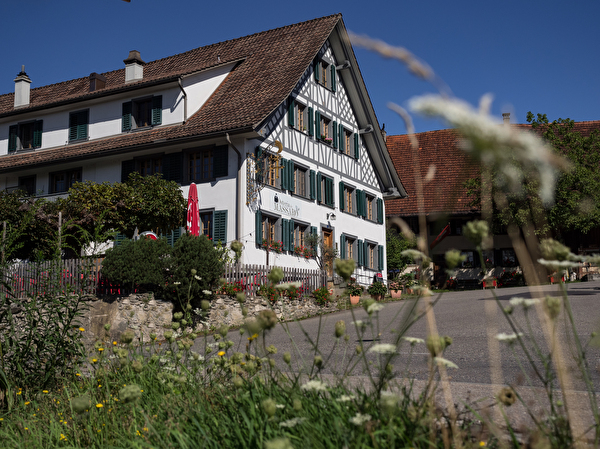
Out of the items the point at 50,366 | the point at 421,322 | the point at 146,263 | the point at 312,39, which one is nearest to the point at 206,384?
the point at 50,366

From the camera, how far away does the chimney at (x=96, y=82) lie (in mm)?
25234

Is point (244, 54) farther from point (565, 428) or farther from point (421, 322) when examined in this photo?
point (565, 428)

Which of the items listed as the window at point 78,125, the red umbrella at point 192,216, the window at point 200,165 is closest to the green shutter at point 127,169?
the window at point 200,165

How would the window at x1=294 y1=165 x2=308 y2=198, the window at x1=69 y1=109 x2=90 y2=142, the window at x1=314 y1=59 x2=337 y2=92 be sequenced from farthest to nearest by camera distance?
1. the window at x1=314 y1=59 x2=337 y2=92
2. the window at x1=69 y1=109 x2=90 y2=142
3. the window at x1=294 y1=165 x2=308 y2=198

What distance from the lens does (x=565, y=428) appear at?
→ 5.82 ft

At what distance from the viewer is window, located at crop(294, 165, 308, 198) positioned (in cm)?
2117

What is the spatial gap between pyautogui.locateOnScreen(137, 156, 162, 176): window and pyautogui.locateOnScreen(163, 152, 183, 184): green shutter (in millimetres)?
430

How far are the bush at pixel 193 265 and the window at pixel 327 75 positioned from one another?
11191 millimetres

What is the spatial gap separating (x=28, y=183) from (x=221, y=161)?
841 cm

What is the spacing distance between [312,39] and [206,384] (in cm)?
2041

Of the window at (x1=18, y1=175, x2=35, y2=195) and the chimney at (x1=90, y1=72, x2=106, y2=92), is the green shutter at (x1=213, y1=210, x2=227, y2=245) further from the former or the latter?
the chimney at (x1=90, y1=72, x2=106, y2=92)

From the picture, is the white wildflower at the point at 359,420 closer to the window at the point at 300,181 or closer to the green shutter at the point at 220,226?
the green shutter at the point at 220,226

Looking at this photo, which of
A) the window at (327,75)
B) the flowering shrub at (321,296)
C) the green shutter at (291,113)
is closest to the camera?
the flowering shrub at (321,296)

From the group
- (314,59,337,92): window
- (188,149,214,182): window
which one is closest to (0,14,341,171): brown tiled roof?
(188,149,214,182): window
